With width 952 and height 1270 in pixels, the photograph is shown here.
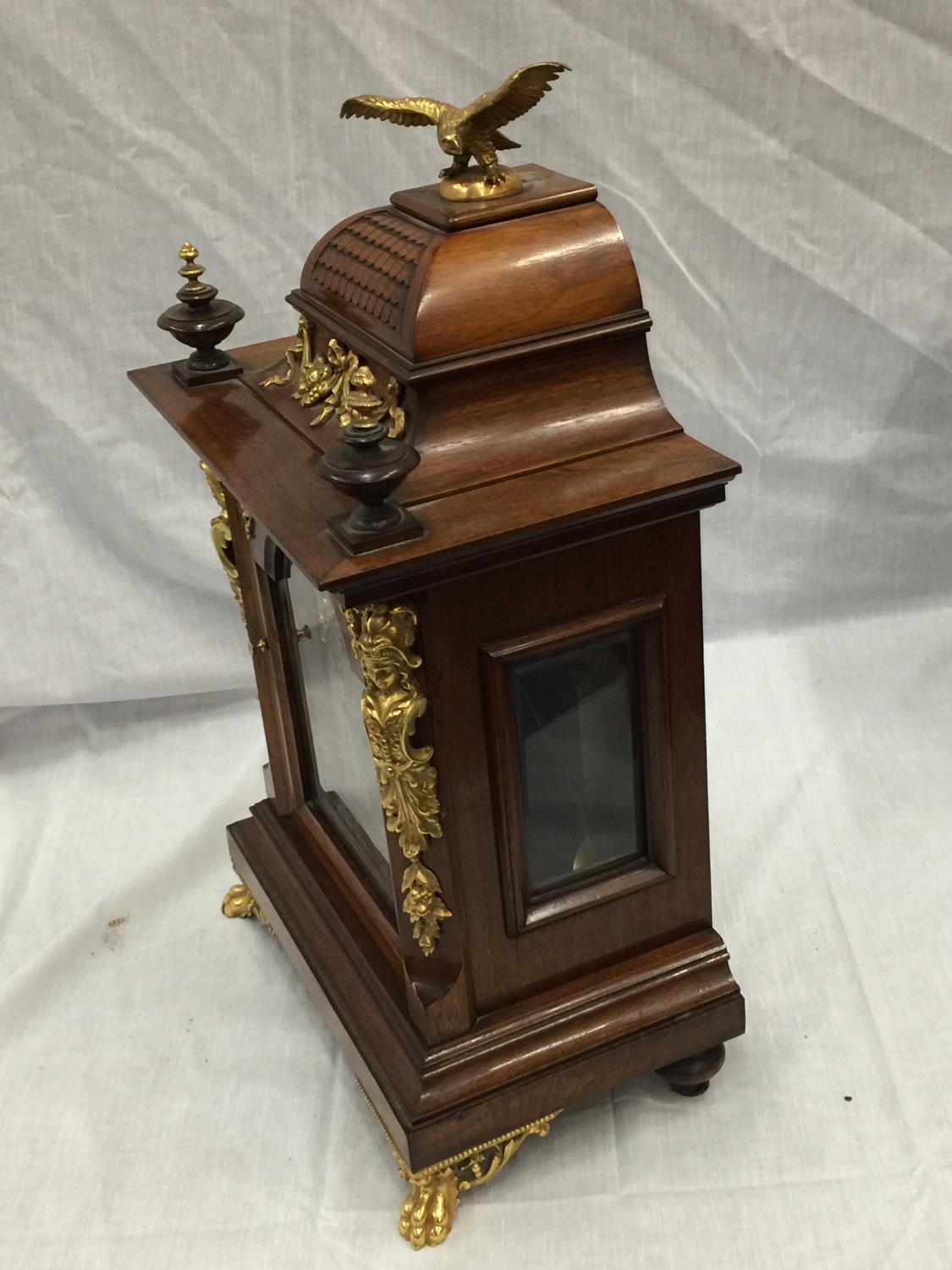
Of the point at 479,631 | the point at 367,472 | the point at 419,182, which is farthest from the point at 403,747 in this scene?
the point at 419,182

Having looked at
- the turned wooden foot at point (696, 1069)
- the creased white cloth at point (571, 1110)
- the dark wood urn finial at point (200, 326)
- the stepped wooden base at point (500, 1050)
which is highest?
the dark wood urn finial at point (200, 326)

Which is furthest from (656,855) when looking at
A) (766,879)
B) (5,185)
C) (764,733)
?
(5,185)

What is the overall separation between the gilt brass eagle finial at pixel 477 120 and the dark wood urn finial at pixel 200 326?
24 cm

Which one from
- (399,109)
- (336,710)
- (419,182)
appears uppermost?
(399,109)

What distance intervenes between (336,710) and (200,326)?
1.20 feet

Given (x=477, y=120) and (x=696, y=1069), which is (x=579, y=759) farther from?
(x=477, y=120)

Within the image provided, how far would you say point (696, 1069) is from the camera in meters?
1.42

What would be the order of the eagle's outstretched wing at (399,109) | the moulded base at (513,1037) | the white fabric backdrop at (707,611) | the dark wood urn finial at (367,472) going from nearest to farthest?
1. the dark wood urn finial at (367,472)
2. the eagle's outstretched wing at (399,109)
3. the moulded base at (513,1037)
4. the white fabric backdrop at (707,611)

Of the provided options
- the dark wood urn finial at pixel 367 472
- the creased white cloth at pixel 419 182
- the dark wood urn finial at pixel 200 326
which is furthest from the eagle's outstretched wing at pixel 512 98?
the creased white cloth at pixel 419 182

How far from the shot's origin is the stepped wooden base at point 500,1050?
130 centimetres

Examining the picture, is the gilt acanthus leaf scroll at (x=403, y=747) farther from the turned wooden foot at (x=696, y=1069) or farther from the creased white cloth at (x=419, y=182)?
the creased white cloth at (x=419, y=182)

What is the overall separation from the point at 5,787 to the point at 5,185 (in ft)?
2.51

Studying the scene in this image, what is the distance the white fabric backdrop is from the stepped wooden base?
7cm

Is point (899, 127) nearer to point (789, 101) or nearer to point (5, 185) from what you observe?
point (789, 101)
